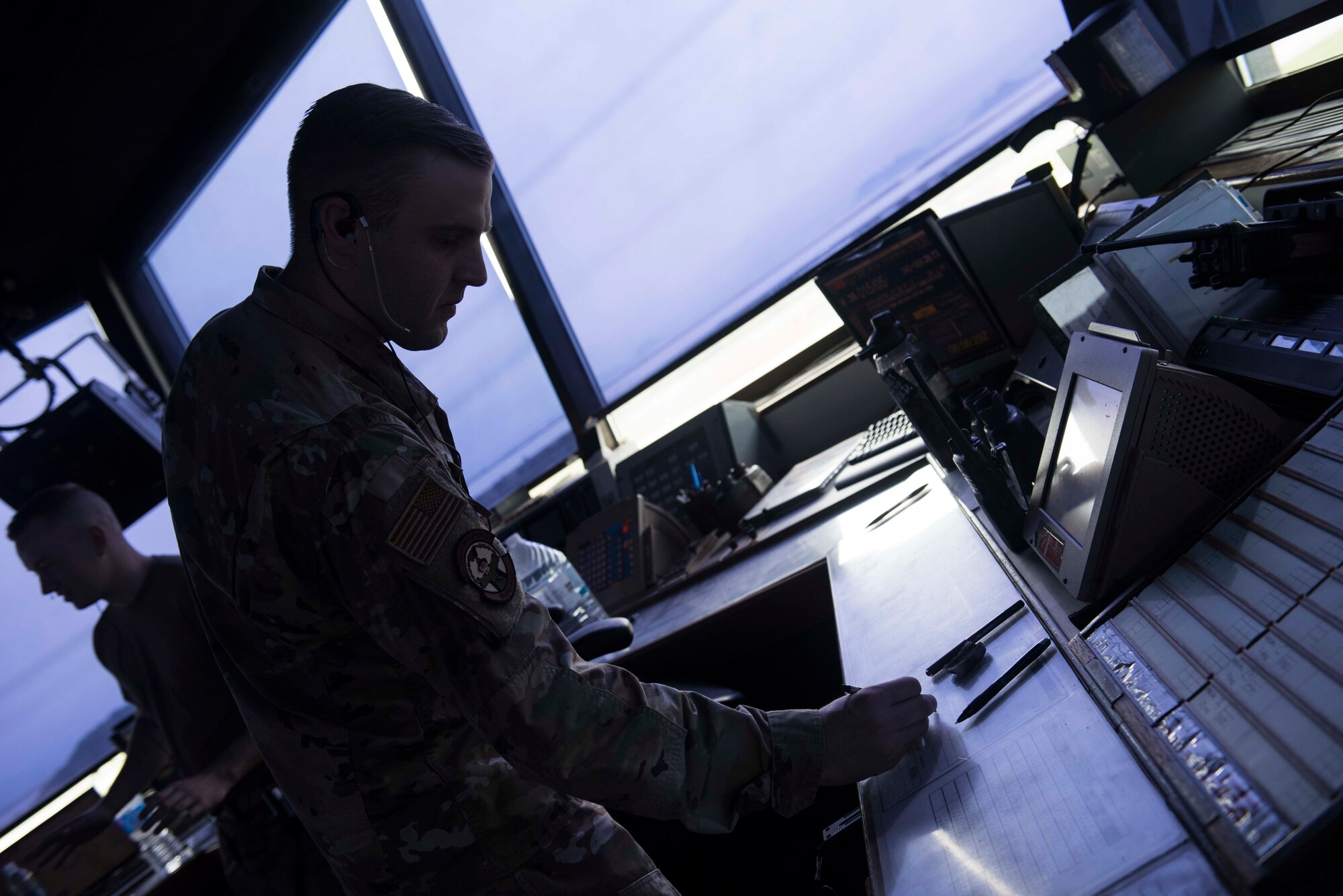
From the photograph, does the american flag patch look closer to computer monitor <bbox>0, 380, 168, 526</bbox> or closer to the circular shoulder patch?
the circular shoulder patch

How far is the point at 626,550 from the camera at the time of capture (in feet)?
7.57

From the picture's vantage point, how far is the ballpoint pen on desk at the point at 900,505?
1.53m

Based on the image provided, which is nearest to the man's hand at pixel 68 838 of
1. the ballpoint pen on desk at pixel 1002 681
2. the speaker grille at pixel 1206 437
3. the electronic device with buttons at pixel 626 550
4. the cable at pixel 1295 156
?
the electronic device with buttons at pixel 626 550

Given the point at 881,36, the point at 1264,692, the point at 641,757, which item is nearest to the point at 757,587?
the point at 641,757

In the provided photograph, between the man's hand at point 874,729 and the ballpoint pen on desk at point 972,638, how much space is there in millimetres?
78

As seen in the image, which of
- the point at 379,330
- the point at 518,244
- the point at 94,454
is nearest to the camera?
the point at 379,330

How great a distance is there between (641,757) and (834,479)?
4.14 feet

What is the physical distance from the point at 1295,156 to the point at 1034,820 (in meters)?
1.17

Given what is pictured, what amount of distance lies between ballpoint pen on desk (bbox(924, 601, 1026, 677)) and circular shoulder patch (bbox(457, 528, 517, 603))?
0.46 meters

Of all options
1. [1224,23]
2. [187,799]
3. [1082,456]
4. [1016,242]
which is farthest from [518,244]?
[1082,456]

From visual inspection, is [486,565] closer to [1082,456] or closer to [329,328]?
[329,328]

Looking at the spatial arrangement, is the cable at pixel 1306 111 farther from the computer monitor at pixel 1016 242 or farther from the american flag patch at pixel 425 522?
the american flag patch at pixel 425 522

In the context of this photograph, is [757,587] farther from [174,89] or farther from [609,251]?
[174,89]

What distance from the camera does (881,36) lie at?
2.53m
